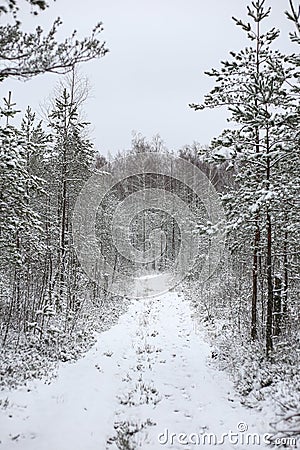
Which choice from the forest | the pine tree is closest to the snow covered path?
the forest

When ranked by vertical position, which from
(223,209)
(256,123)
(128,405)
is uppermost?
(256,123)

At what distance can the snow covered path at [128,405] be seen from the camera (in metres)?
6.25

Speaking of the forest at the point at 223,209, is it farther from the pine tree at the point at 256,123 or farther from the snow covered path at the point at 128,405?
the snow covered path at the point at 128,405

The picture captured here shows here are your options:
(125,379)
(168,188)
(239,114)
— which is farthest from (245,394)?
(168,188)

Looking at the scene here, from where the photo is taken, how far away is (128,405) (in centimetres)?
783

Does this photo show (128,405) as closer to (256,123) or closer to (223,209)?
(256,123)

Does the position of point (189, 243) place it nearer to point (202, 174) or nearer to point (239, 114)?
point (202, 174)

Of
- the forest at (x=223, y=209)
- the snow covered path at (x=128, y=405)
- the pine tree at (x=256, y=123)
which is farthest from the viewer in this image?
the pine tree at (x=256, y=123)

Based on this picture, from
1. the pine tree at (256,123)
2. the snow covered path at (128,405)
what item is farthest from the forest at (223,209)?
the snow covered path at (128,405)

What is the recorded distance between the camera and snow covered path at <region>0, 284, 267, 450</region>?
6.25 meters

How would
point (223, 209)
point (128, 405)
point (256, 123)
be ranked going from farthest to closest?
1. point (223, 209)
2. point (256, 123)
3. point (128, 405)

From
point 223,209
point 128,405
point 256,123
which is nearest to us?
point 128,405

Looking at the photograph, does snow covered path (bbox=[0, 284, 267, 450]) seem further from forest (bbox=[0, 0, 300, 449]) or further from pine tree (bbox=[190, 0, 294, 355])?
pine tree (bbox=[190, 0, 294, 355])

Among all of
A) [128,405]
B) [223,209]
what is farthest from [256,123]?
[128,405]
